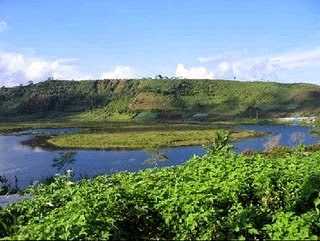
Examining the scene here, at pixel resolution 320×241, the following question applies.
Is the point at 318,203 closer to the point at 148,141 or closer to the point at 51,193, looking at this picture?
the point at 51,193

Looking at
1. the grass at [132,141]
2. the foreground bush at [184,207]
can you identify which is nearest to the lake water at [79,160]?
the grass at [132,141]

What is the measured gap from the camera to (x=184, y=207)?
988 centimetres

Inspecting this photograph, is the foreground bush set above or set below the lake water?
above

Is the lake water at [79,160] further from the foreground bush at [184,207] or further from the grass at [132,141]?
the foreground bush at [184,207]

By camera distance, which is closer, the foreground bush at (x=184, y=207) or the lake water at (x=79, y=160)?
the foreground bush at (x=184, y=207)

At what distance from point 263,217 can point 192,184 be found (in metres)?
2.10

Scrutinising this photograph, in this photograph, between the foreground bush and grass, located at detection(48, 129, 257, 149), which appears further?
grass, located at detection(48, 129, 257, 149)

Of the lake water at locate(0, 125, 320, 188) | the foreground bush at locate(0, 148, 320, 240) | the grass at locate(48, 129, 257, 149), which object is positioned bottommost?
the lake water at locate(0, 125, 320, 188)

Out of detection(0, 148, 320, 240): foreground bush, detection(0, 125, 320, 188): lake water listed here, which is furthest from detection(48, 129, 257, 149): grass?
detection(0, 148, 320, 240): foreground bush

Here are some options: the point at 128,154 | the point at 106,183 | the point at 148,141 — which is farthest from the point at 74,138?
the point at 106,183

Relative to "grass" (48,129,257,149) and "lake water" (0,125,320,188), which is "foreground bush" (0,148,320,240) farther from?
"grass" (48,129,257,149)

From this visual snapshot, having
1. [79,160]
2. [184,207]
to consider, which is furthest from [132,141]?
[184,207]

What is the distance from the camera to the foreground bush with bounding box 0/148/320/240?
911cm

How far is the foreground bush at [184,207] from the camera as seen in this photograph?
911 centimetres
